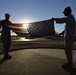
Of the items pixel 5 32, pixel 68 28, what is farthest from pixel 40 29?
pixel 5 32

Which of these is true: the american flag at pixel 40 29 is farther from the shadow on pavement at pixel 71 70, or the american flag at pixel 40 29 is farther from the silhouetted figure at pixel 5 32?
the shadow on pavement at pixel 71 70

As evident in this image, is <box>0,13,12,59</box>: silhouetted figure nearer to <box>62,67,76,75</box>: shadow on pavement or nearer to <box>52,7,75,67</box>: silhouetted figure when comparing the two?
<box>52,7,75,67</box>: silhouetted figure

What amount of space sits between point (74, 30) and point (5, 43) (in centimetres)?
321

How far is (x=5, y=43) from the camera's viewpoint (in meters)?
8.41

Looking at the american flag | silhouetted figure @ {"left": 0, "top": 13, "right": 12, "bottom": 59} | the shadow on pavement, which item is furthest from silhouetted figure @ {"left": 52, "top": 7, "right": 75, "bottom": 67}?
silhouetted figure @ {"left": 0, "top": 13, "right": 12, "bottom": 59}

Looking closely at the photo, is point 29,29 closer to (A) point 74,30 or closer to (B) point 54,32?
(B) point 54,32

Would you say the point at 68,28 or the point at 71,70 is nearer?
the point at 71,70

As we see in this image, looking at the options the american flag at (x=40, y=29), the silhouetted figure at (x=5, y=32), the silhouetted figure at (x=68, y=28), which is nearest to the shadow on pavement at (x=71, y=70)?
the silhouetted figure at (x=68, y=28)

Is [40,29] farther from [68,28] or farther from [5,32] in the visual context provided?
[5,32]

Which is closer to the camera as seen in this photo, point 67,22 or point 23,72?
point 23,72

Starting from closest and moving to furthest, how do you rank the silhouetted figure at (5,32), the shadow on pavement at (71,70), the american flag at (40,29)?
1. the shadow on pavement at (71,70)
2. the american flag at (40,29)
3. the silhouetted figure at (5,32)

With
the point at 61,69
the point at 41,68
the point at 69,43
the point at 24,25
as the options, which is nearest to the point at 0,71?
the point at 41,68

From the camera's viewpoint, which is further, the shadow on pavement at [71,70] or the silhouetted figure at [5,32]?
the silhouetted figure at [5,32]

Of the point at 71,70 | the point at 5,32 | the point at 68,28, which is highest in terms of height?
the point at 68,28
